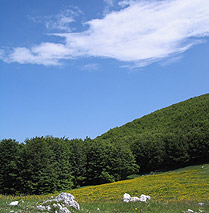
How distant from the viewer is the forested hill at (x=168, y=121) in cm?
10016

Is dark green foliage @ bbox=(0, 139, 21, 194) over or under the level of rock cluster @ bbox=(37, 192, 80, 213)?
over

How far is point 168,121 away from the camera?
11556 cm

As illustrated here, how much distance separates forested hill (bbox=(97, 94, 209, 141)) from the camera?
329 ft

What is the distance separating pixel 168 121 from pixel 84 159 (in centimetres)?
5820

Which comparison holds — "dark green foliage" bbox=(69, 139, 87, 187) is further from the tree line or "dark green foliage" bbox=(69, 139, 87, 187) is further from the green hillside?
the green hillside

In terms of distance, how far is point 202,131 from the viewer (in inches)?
2992

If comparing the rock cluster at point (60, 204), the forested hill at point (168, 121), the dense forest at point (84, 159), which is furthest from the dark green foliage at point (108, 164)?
the rock cluster at point (60, 204)

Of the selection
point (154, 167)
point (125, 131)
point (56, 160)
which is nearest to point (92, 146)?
point (56, 160)

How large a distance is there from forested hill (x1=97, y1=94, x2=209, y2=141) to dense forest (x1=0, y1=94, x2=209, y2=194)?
6.31m

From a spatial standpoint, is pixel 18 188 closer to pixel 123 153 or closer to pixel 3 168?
pixel 3 168

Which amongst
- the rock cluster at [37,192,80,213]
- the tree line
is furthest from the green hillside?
the rock cluster at [37,192,80,213]

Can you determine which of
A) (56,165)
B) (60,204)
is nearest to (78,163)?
(56,165)

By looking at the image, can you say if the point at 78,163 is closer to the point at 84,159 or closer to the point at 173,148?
the point at 84,159

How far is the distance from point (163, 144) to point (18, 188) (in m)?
44.3
